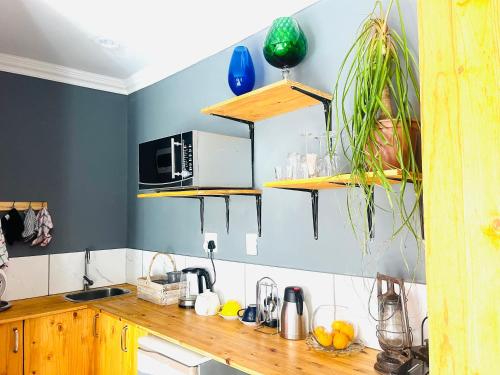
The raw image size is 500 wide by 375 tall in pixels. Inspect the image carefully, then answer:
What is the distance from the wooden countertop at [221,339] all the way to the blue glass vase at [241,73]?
125cm

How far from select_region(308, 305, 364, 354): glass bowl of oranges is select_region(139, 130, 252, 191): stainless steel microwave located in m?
0.84

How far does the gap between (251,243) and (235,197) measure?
0.31m

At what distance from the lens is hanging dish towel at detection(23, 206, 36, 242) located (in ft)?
8.70

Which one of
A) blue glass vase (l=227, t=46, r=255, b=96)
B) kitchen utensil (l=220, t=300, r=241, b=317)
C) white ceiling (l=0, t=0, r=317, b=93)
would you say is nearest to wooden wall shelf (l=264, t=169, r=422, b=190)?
blue glass vase (l=227, t=46, r=255, b=96)

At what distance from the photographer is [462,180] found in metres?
0.62

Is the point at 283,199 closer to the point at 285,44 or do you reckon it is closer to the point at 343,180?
the point at 343,180

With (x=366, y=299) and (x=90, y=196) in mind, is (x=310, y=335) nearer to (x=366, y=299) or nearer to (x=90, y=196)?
(x=366, y=299)

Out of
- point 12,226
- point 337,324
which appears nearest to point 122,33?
point 12,226

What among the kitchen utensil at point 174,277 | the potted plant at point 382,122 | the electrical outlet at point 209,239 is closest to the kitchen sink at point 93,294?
the kitchen utensil at point 174,277

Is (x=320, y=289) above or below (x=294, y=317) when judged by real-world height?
above

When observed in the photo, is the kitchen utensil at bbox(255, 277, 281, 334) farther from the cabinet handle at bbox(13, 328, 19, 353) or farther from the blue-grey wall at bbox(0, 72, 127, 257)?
the blue-grey wall at bbox(0, 72, 127, 257)

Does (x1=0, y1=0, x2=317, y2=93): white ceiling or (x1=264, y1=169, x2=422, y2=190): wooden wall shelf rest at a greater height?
(x1=0, y1=0, x2=317, y2=93): white ceiling

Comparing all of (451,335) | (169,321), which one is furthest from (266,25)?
(451,335)

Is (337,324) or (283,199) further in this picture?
(283,199)
